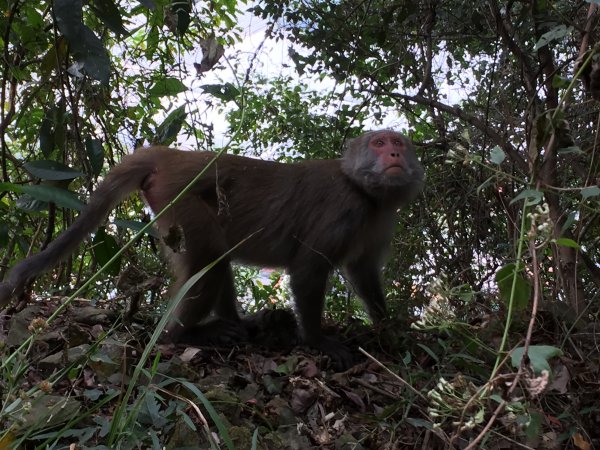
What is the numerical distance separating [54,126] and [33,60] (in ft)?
2.19

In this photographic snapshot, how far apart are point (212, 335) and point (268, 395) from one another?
2.98 ft

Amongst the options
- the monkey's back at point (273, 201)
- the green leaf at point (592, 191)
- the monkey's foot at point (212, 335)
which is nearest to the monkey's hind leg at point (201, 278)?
the monkey's foot at point (212, 335)

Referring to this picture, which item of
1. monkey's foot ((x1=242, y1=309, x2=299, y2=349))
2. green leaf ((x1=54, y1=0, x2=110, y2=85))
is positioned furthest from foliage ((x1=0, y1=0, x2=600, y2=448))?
monkey's foot ((x1=242, y1=309, x2=299, y2=349))

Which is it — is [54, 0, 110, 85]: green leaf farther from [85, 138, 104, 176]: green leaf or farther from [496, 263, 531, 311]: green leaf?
[496, 263, 531, 311]: green leaf

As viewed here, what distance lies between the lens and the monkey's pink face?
15.6 ft

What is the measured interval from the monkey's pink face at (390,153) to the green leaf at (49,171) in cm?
197

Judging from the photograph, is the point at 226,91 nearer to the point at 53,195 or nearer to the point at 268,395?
the point at 53,195

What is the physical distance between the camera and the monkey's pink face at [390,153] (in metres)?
4.77

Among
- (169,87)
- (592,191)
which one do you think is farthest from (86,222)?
(592,191)

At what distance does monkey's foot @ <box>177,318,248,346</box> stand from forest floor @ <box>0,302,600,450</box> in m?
0.15

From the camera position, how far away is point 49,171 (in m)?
3.86

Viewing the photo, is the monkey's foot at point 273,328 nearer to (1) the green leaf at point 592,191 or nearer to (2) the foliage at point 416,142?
(2) the foliage at point 416,142

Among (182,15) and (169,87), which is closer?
(182,15)

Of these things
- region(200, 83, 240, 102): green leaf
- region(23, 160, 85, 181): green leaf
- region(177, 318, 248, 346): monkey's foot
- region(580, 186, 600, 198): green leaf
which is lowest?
region(177, 318, 248, 346): monkey's foot
